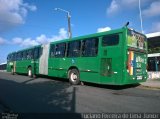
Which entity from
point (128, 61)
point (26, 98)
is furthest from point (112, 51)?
point (26, 98)

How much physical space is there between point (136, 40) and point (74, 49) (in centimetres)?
439

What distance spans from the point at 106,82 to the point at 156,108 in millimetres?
5198

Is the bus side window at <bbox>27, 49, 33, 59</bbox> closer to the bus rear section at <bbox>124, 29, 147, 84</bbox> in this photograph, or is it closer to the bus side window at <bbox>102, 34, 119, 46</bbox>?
the bus side window at <bbox>102, 34, 119, 46</bbox>

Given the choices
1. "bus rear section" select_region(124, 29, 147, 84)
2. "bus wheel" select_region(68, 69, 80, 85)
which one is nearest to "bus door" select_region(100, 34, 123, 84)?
"bus rear section" select_region(124, 29, 147, 84)

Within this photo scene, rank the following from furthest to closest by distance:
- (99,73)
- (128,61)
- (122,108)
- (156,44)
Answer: (156,44)
(99,73)
(128,61)
(122,108)

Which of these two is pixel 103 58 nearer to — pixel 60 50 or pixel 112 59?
pixel 112 59

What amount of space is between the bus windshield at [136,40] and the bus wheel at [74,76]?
14.1 ft

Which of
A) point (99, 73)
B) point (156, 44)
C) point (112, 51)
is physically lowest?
point (99, 73)

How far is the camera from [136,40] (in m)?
13.6

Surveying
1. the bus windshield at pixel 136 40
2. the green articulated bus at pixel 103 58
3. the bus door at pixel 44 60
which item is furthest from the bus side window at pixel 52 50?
the bus windshield at pixel 136 40

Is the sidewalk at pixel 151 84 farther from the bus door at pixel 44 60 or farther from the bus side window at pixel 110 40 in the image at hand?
the bus door at pixel 44 60

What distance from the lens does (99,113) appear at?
7520 millimetres

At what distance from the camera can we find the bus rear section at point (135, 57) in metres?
12.8

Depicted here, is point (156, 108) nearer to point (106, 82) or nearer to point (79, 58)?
point (106, 82)
